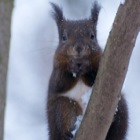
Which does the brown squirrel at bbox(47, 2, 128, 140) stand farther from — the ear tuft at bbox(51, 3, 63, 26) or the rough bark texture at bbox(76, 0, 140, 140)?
the rough bark texture at bbox(76, 0, 140, 140)

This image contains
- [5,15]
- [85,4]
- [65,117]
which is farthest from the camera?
[85,4]

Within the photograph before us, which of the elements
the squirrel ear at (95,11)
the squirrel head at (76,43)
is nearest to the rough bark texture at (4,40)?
the squirrel head at (76,43)

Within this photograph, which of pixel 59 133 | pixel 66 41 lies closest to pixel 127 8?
pixel 66 41

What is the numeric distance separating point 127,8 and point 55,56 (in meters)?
0.82

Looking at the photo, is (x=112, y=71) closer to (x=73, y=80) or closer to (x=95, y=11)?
(x=73, y=80)

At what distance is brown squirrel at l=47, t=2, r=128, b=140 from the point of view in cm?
240

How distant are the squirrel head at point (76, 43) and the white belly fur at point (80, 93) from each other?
3.2 inches

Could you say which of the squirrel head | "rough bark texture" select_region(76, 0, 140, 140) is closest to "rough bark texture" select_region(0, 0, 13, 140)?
"rough bark texture" select_region(76, 0, 140, 140)

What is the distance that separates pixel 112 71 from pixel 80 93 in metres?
0.56

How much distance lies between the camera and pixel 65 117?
2516mm

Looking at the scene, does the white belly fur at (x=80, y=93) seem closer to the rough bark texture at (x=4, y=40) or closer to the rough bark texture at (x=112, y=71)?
the rough bark texture at (x=112, y=71)

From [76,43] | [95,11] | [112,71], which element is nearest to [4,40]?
[112,71]

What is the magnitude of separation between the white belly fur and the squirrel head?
82mm

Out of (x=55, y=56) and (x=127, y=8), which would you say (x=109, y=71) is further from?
(x=55, y=56)
